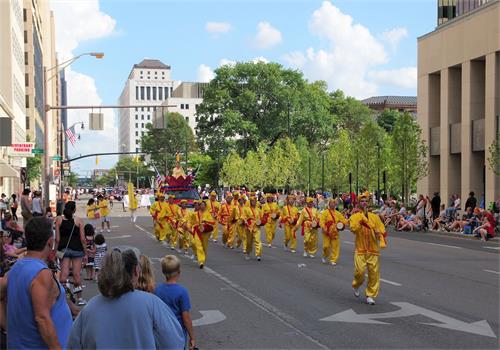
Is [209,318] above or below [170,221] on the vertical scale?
below

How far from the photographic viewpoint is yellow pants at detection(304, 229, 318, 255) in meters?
20.7

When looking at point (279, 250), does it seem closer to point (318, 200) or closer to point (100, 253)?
point (100, 253)

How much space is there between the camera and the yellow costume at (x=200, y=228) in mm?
18000

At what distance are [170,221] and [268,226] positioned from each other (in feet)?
10.2

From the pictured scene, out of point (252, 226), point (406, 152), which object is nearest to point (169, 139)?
point (406, 152)

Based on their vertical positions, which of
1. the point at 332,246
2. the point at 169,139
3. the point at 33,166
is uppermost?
the point at 169,139

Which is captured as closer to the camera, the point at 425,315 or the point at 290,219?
the point at 425,315

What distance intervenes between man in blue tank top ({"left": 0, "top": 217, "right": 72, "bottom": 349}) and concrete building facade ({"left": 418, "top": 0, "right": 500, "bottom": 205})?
3795 centimetres

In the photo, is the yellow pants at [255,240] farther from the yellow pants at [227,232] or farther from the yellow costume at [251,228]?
the yellow pants at [227,232]

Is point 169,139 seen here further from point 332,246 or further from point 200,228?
point 200,228

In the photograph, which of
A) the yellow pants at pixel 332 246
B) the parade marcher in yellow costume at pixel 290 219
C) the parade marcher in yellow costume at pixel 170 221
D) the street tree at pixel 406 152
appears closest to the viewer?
the yellow pants at pixel 332 246

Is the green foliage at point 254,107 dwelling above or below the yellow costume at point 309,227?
above

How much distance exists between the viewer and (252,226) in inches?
802

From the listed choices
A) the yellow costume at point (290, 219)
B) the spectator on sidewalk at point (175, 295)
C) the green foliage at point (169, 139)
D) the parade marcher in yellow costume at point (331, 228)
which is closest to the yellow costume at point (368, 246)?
the parade marcher in yellow costume at point (331, 228)
